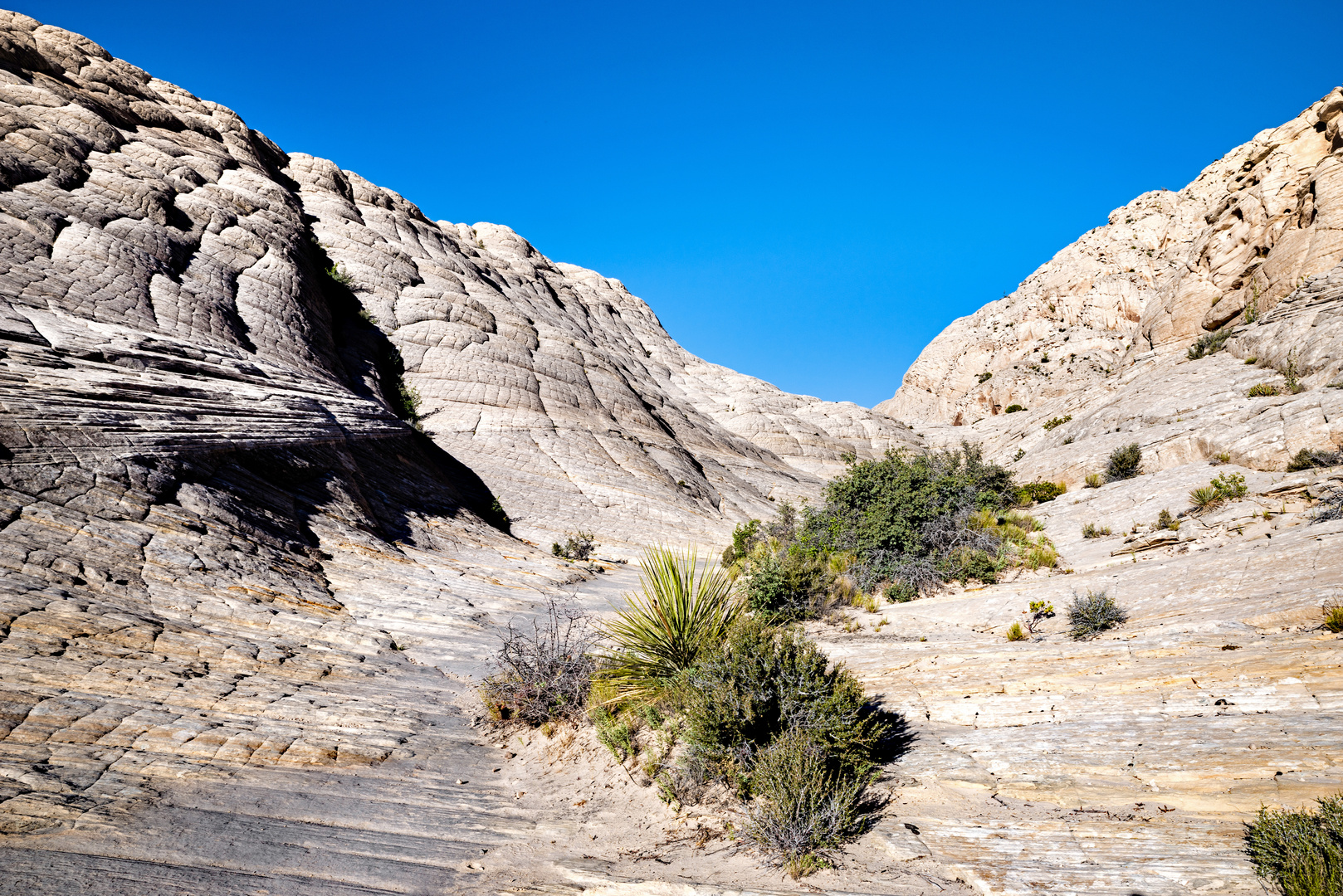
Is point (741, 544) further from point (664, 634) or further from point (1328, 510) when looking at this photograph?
point (1328, 510)

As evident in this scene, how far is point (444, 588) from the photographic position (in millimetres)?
13961

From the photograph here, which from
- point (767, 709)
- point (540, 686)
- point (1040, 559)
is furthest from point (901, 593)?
point (540, 686)

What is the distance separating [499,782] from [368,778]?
126 cm

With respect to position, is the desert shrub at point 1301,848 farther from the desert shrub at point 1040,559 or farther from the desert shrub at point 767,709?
the desert shrub at point 1040,559

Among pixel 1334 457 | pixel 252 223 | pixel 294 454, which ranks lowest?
pixel 294 454

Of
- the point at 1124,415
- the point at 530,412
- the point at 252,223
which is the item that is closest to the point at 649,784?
the point at 1124,415

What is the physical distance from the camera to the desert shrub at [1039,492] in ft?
58.2

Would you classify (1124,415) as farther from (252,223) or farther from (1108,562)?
(252,223)

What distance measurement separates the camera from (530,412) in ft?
111

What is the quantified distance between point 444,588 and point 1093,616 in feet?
39.7

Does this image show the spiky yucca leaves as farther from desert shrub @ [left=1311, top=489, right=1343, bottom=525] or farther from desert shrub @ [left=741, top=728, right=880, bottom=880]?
desert shrub @ [left=1311, top=489, right=1343, bottom=525]

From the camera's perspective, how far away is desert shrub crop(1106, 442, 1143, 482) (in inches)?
661

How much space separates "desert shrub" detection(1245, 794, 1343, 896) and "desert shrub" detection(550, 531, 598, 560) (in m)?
19.8

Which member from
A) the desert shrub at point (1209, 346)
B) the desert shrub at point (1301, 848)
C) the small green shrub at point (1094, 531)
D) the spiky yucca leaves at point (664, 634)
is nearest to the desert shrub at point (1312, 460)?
the small green shrub at point (1094, 531)
